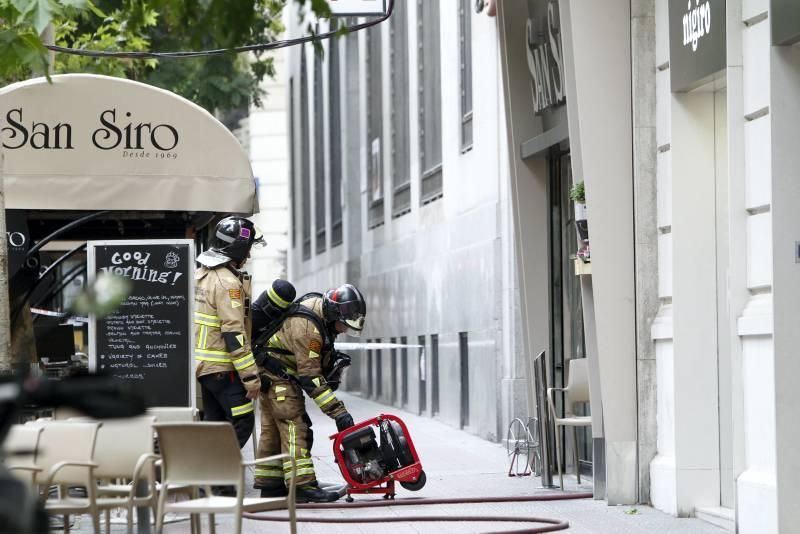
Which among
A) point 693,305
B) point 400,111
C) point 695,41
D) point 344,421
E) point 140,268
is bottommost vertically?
point 344,421

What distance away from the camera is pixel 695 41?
1041 cm

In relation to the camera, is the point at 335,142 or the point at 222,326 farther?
the point at 335,142

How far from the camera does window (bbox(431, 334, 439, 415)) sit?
886 inches

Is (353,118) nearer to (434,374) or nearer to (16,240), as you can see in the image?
(434,374)

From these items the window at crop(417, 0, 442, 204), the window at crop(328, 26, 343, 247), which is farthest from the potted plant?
the window at crop(328, 26, 343, 247)

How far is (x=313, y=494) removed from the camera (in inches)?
483

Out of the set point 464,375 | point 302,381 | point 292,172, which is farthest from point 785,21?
point 292,172

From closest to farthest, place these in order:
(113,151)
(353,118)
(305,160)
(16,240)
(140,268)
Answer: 1. (140,268)
2. (16,240)
3. (113,151)
4. (353,118)
5. (305,160)

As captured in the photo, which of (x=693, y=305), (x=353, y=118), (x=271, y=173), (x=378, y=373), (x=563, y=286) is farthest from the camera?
(x=271, y=173)

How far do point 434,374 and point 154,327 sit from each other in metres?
10.7

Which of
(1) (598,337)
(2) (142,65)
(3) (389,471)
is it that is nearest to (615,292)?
(1) (598,337)

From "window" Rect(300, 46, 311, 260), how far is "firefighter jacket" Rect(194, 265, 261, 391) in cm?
2792

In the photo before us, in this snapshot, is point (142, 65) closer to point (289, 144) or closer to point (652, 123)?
point (652, 123)

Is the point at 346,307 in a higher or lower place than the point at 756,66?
lower
